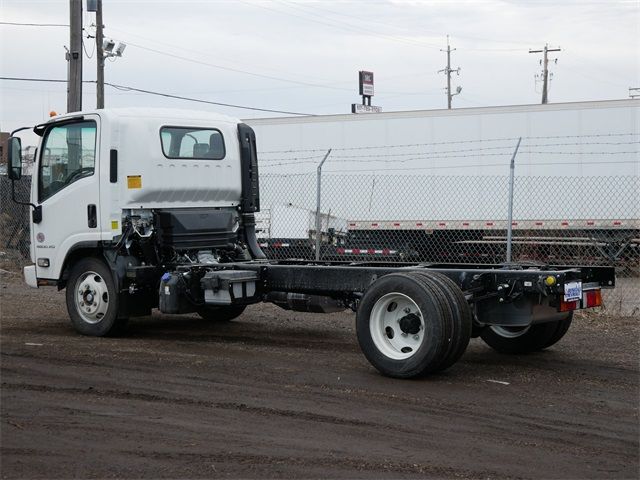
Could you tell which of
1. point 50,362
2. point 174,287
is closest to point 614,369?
point 174,287

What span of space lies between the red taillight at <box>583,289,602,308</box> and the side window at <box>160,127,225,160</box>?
183 inches

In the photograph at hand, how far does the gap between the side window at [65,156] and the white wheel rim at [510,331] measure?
4.77 meters

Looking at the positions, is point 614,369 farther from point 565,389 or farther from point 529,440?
point 529,440

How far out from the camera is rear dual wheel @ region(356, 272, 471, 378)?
7.34 meters

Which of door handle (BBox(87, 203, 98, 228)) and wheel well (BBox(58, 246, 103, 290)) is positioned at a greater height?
door handle (BBox(87, 203, 98, 228))

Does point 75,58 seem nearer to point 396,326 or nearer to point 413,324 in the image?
point 396,326

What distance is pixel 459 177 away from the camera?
20.2 meters

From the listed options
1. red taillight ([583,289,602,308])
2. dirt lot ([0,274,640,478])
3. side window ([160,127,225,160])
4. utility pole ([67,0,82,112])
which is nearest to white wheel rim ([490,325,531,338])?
dirt lot ([0,274,640,478])

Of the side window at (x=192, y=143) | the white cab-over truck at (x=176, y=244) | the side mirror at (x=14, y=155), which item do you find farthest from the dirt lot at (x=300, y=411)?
the side window at (x=192, y=143)

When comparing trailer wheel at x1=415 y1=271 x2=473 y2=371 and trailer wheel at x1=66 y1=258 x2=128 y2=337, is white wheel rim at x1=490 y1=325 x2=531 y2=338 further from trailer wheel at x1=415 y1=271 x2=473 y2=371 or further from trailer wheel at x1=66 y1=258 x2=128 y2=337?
trailer wheel at x1=66 y1=258 x2=128 y2=337

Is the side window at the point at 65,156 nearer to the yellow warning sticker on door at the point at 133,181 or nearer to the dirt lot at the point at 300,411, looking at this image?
the yellow warning sticker on door at the point at 133,181

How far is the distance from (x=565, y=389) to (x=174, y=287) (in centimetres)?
430

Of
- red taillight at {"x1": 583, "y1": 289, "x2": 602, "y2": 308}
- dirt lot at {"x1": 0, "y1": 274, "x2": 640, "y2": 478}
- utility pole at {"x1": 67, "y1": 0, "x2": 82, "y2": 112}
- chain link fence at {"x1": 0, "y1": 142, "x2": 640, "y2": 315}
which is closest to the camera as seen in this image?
dirt lot at {"x1": 0, "y1": 274, "x2": 640, "y2": 478}

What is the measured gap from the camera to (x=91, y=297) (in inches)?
395
